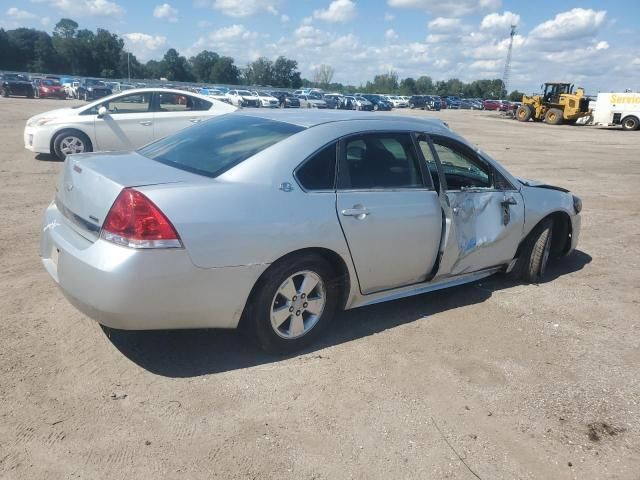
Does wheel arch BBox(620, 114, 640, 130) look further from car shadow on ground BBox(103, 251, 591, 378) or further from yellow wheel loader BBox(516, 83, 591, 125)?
car shadow on ground BBox(103, 251, 591, 378)

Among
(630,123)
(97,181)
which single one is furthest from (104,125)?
(630,123)

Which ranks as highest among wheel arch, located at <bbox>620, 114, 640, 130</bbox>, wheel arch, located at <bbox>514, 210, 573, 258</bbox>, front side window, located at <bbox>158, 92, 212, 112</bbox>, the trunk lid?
wheel arch, located at <bbox>620, 114, 640, 130</bbox>

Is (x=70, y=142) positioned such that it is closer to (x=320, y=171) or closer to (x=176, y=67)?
(x=320, y=171)

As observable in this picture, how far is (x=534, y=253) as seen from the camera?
516 centimetres

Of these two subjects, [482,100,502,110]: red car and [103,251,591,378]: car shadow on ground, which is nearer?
[103,251,591,378]: car shadow on ground

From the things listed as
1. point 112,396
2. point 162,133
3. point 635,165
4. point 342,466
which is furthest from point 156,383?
point 635,165

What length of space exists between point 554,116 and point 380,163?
39.1m

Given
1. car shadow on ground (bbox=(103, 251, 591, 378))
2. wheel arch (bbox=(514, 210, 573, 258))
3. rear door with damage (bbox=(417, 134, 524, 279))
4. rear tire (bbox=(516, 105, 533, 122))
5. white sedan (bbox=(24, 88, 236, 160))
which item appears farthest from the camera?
rear tire (bbox=(516, 105, 533, 122))

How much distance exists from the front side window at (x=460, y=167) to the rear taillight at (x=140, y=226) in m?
2.33

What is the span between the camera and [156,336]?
12.4 ft

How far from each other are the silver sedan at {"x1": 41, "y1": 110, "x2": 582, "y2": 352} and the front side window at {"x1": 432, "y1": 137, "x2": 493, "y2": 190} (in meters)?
0.01

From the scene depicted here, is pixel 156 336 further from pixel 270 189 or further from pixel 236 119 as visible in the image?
pixel 236 119

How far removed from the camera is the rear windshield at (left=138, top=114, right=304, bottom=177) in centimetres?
351

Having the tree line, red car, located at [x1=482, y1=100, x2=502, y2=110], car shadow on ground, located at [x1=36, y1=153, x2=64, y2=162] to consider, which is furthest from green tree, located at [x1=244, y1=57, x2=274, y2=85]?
car shadow on ground, located at [x1=36, y1=153, x2=64, y2=162]
